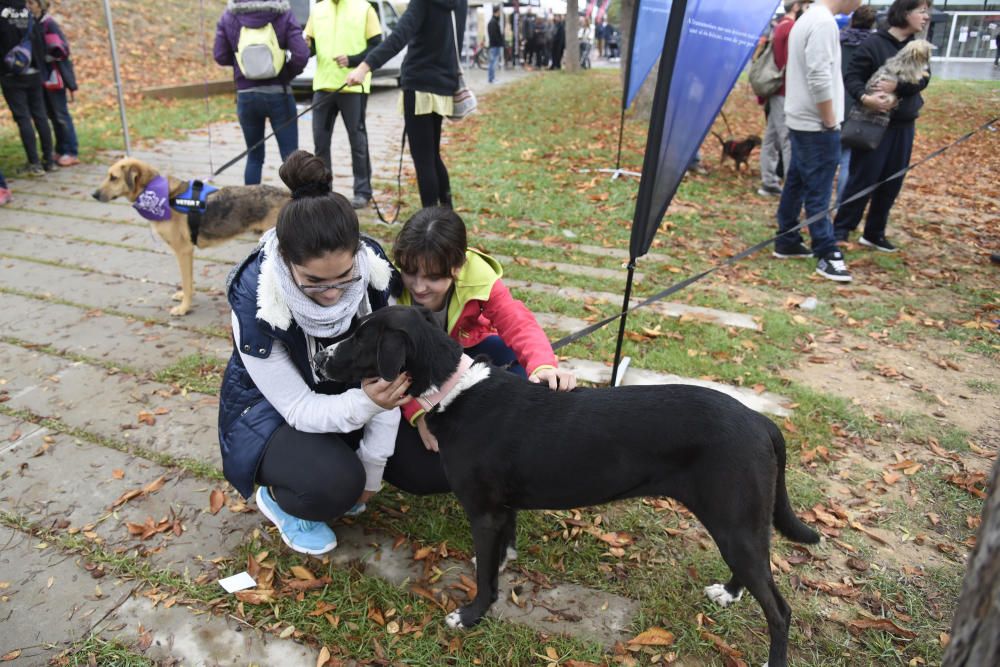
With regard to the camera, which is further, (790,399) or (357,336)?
(790,399)

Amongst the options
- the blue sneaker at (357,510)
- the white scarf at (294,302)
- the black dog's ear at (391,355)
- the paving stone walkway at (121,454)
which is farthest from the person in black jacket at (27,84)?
the black dog's ear at (391,355)

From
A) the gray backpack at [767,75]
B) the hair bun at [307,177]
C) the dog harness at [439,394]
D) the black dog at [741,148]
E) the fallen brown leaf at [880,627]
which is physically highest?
the gray backpack at [767,75]

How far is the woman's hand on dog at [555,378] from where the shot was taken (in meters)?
2.51

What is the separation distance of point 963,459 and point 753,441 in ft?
6.83

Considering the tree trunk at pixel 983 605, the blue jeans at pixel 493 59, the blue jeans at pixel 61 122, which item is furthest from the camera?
the blue jeans at pixel 493 59

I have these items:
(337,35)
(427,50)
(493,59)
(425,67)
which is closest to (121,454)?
(425,67)

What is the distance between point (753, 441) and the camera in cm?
209

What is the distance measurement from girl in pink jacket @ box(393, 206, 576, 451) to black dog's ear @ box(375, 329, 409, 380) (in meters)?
0.37

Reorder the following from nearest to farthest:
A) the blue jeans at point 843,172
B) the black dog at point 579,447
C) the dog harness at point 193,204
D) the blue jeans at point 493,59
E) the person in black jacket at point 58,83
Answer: the black dog at point 579,447, the dog harness at point 193,204, the blue jeans at point 843,172, the person in black jacket at point 58,83, the blue jeans at point 493,59

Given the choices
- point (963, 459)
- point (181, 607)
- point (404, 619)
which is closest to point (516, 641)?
point (404, 619)

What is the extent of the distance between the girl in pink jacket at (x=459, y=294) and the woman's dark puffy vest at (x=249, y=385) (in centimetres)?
16

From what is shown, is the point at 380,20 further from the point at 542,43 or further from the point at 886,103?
the point at 542,43

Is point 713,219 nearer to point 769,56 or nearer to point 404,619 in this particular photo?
point 769,56

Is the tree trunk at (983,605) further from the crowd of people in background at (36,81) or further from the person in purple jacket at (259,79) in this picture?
the crowd of people in background at (36,81)
